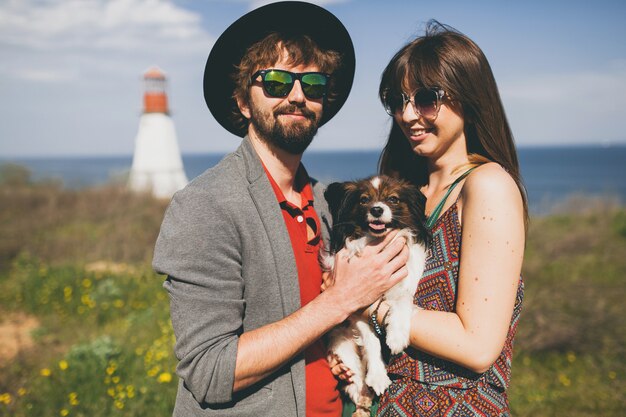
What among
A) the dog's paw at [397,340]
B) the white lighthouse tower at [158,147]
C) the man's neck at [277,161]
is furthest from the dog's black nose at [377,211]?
the white lighthouse tower at [158,147]

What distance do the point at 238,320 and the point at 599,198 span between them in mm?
17195

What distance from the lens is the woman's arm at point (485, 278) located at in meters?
2.16

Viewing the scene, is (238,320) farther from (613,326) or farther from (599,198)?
(599,198)

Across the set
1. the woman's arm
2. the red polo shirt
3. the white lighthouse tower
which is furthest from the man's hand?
the white lighthouse tower

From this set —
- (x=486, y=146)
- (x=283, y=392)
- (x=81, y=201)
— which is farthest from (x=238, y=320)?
(x=81, y=201)

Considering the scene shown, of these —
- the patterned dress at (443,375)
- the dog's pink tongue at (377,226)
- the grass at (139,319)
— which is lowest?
the grass at (139,319)

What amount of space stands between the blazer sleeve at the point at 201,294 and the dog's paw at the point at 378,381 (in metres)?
1.00

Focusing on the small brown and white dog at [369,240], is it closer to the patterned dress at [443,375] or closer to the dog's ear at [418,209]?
the dog's ear at [418,209]

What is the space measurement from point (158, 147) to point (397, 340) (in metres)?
27.2

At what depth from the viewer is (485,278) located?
7.11 ft

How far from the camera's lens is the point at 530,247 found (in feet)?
37.7

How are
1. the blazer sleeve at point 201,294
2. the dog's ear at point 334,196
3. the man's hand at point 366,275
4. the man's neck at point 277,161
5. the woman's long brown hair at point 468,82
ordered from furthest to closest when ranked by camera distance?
1. the dog's ear at point 334,196
2. the man's neck at point 277,161
3. the woman's long brown hair at point 468,82
4. the man's hand at point 366,275
5. the blazer sleeve at point 201,294

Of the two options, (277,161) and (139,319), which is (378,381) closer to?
(277,161)

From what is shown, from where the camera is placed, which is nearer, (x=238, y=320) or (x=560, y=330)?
(x=238, y=320)
